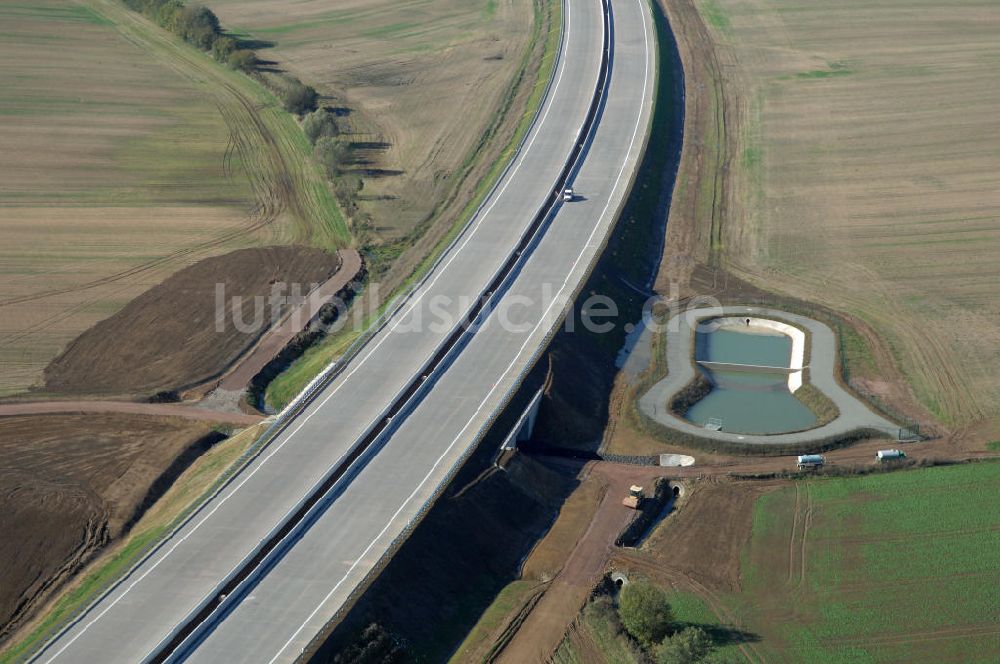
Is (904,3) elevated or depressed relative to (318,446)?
elevated

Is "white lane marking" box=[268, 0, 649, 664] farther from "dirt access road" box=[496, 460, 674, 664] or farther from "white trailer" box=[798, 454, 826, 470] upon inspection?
"white trailer" box=[798, 454, 826, 470]

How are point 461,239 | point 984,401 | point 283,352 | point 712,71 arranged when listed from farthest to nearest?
point 712,71
point 461,239
point 283,352
point 984,401

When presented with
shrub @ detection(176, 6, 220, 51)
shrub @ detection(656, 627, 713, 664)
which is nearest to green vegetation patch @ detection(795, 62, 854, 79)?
shrub @ detection(176, 6, 220, 51)

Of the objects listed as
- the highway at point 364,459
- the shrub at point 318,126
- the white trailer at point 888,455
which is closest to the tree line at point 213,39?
the shrub at point 318,126

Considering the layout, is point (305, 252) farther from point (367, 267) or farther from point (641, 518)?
point (641, 518)

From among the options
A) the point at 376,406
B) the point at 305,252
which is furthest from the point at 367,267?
the point at 376,406
